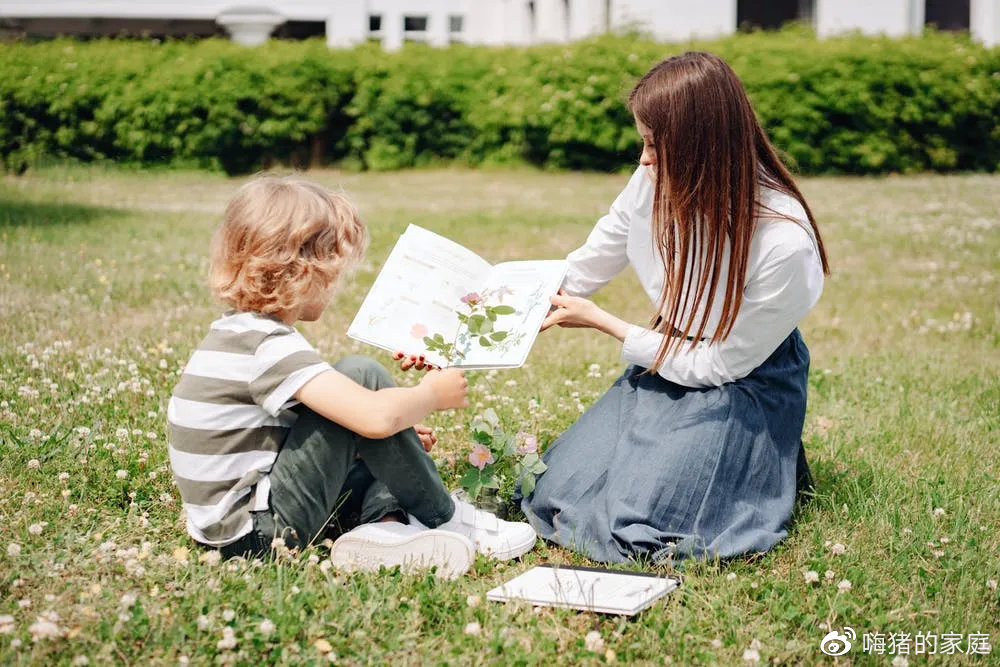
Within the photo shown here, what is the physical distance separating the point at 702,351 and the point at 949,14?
23.5 metres

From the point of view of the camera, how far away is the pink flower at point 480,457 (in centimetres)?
346

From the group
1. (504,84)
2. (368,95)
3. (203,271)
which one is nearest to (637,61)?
(504,84)

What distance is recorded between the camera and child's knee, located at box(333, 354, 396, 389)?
3.04m

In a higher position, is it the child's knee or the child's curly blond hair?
the child's curly blond hair

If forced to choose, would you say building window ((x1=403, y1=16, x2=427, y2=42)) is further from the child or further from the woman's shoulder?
the child

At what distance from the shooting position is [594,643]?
103 inches

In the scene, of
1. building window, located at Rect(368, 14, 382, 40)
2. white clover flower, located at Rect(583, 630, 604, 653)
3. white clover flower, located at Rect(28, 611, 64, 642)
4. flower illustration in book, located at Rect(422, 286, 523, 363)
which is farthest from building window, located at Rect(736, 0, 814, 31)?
white clover flower, located at Rect(28, 611, 64, 642)

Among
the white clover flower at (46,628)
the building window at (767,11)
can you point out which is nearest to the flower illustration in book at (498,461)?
the white clover flower at (46,628)

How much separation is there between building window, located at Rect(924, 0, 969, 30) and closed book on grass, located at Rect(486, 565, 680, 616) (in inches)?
936

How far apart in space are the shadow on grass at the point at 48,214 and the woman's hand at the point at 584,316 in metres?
6.85

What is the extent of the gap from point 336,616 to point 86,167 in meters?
13.1

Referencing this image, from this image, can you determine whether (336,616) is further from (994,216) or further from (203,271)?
(994,216)

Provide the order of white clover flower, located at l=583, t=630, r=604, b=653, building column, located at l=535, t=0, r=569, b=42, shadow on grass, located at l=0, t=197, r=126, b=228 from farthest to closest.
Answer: building column, located at l=535, t=0, r=569, b=42, shadow on grass, located at l=0, t=197, r=126, b=228, white clover flower, located at l=583, t=630, r=604, b=653

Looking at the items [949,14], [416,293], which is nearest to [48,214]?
[416,293]
